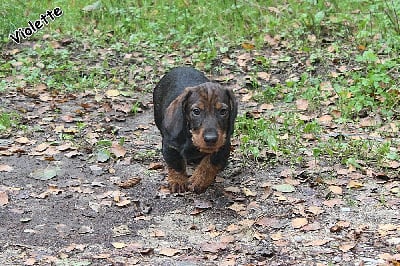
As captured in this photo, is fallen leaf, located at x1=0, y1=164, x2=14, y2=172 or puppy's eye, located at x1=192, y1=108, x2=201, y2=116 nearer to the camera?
puppy's eye, located at x1=192, y1=108, x2=201, y2=116

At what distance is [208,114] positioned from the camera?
563 cm

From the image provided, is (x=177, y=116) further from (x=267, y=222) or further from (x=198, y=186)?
(x=267, y=222)

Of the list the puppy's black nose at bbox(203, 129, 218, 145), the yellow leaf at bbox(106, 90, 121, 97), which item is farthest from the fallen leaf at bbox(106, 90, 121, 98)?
the puppy's black nose at bbox(203, 129, 218, 145)

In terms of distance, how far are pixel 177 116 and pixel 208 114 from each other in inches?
14.6

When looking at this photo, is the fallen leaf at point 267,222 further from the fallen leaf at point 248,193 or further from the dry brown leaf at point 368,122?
the dry brown leaf at point 368,122

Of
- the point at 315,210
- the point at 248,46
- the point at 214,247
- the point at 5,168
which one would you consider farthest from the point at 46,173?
the point at 248,46

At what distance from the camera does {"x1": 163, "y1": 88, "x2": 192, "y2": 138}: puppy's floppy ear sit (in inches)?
230

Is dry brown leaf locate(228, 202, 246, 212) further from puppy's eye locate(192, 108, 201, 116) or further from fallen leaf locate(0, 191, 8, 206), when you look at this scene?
fallen leaf locate(0, 191, 8, 206)

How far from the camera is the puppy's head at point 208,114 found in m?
5.46

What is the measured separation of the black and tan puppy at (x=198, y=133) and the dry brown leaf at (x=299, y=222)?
84cm

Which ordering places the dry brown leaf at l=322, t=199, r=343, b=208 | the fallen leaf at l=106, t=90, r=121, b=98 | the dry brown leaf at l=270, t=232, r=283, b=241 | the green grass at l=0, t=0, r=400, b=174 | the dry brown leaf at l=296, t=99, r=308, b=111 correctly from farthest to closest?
the fallen leaf at l=106, t=90, r=121, b=98, the dry brown leaf at l=296, t=99, r=308, b=111, the green grass at l=0, t=0, r=400, b=174, the dry brown leaf at l=322, t=199, r=343, b=208, the dry brown leaf at l=270, t=232, r=283, b=241

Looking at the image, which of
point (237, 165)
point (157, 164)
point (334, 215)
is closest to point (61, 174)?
point (157, 164)

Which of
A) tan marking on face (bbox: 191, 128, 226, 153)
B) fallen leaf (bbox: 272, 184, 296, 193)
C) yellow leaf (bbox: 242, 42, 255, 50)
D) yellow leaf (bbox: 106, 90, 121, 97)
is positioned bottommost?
yellow leaf (bbox: 106, 90, 121, 97)

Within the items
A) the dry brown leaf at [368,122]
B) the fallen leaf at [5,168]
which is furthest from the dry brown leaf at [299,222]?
the fallen leaf at [5,168]
